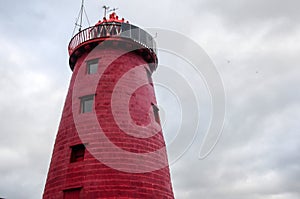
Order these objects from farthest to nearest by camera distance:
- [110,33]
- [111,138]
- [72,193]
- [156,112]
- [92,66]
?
[156,112], [110,33], [92,66], [111,138], [72,193]

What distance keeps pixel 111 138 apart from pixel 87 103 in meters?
3.06

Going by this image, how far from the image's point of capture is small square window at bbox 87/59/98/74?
20.9m

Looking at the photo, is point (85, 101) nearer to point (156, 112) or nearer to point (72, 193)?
point (156, 112)

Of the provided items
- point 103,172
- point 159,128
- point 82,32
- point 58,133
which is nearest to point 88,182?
point 103,172

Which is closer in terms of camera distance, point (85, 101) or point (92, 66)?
point (85, 101)

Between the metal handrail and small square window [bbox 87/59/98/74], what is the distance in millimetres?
1468

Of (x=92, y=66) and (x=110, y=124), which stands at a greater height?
(x=92, y=66)

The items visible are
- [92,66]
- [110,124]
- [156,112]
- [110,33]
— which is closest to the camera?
[110,124]

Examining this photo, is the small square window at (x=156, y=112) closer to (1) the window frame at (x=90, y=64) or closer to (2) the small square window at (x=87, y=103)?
(2) the small square window at (x=87, y=103)

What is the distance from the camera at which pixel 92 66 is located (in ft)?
69.5

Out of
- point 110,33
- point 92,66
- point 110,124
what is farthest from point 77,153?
point 110,33

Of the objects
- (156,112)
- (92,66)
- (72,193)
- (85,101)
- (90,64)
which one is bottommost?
(72,193)

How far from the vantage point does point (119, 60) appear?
2098 cm

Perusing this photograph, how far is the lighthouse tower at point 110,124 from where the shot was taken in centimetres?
1697
